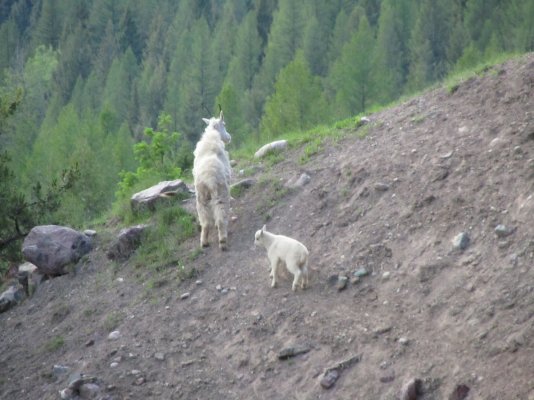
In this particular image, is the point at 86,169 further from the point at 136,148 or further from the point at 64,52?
the point at 64,52

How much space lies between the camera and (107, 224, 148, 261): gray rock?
48.2ft

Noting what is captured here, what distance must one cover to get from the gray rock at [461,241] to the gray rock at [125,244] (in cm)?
689

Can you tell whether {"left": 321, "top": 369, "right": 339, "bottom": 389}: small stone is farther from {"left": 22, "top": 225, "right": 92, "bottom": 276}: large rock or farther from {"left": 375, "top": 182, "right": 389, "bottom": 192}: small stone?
{"left": 22, "top": 225, "right": 92, "bottom": 276}: large rock

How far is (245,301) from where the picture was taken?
11.4m

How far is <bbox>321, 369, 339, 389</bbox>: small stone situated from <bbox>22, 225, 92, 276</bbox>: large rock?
779 centimetres

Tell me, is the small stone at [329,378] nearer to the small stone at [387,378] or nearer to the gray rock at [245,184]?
the small stone at [387,378]

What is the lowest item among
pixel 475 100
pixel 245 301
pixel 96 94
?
pixel 96 94

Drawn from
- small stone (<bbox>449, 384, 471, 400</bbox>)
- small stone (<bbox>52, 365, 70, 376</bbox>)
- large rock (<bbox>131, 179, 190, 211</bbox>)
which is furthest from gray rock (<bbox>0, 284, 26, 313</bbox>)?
small stone (<bbox>449, 384, 471, 400</bbox>)

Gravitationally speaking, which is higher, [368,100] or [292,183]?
[292,183]

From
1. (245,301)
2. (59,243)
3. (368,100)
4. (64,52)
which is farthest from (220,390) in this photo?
(64,52)

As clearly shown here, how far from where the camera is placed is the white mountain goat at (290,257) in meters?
10.8

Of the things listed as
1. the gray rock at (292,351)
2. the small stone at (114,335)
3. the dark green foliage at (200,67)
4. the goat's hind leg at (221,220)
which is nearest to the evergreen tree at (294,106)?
the dark green foliage at (200,67)

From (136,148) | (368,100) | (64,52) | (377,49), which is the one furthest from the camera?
(64,52)

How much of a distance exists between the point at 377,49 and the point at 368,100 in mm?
18148
